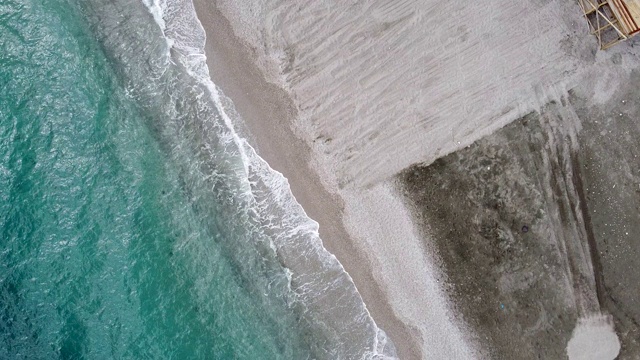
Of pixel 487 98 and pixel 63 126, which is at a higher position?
pixel 63 126

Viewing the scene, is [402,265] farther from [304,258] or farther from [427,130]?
[427,130]

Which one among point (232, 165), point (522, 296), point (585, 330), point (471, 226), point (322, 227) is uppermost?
point (232, 165)

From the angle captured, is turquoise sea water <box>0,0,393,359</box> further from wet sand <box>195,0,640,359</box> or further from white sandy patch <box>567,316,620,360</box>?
white sandy patch <box>567,316,620,360</box>

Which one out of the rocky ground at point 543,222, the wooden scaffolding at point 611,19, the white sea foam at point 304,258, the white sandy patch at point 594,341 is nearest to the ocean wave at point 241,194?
the white sea foam at point 304,258

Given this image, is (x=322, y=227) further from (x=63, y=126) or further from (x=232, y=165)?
(x=63, y=126)

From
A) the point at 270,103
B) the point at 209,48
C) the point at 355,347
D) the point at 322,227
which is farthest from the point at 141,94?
the point at 355,347

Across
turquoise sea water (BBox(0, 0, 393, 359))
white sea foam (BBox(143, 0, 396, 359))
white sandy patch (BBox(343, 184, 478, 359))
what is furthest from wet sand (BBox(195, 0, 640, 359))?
turquoise sea water (BBox(0, 0, 393, 359))
